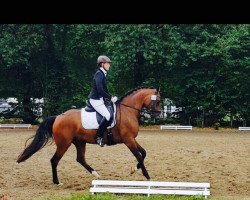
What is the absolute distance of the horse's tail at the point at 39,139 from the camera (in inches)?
426

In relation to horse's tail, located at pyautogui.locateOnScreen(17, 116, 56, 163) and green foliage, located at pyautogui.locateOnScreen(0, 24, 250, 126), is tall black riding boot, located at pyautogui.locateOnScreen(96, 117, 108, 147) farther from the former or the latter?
green foliage, located at pyautogui.locateOnScreen(0, 24, 250, 126)

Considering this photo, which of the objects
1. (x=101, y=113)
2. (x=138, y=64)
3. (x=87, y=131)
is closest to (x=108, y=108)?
(x=101, y=113)

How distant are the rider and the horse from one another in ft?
0.68

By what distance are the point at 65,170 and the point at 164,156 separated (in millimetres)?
4000

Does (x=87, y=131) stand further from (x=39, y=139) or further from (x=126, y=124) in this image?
(x=39, y=139)

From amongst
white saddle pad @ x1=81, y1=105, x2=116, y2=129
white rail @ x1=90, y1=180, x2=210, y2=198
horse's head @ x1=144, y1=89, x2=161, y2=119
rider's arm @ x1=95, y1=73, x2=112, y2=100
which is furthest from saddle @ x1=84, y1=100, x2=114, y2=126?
white rail @ x1=90, y1=180, x2=210, y2=198

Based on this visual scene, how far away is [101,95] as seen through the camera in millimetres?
10648

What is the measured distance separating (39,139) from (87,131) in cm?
110

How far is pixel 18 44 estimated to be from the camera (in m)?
29.7

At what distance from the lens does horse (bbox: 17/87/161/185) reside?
1078 centimetres

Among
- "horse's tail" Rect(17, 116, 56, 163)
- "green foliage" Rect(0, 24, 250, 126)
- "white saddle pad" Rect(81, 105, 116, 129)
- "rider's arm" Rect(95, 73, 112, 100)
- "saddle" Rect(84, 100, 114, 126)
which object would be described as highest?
"green foliage" Rect(0, 24, 250, 126)

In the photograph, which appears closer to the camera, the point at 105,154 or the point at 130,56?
the point at 105,154
